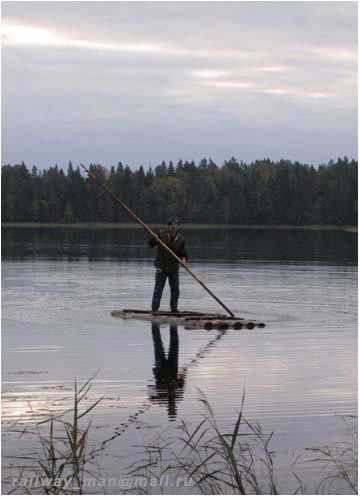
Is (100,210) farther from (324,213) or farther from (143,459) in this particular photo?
(143,459)

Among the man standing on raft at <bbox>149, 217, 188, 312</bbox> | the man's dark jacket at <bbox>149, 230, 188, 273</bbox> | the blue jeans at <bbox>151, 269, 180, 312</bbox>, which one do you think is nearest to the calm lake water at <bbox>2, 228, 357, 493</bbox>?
the blue jeans at <bbox>151, 269, 180, 312</bbox>

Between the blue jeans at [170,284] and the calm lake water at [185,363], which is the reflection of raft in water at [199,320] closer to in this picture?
the calm lake water at [185,363]

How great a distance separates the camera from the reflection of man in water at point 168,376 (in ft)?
42.4

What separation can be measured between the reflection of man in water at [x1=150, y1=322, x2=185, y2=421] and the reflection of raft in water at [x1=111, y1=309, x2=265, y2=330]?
1284mm

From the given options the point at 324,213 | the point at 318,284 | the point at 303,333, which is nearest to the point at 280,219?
the point at 324,213

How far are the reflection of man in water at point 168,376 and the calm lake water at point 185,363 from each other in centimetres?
3

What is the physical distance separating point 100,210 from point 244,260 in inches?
5652

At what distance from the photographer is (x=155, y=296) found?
22.0 metres

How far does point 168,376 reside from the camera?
14727mm

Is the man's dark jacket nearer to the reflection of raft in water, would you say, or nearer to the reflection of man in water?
the reflection of raft in water

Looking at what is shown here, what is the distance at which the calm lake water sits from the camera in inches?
441

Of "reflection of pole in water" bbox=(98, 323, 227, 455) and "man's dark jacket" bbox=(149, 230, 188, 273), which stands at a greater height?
"man's dark jacket" bbox=(149, 230, 188, 273)

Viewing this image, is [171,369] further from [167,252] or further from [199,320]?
[167,252]

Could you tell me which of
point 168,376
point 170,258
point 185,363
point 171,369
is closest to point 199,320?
point 170,258
